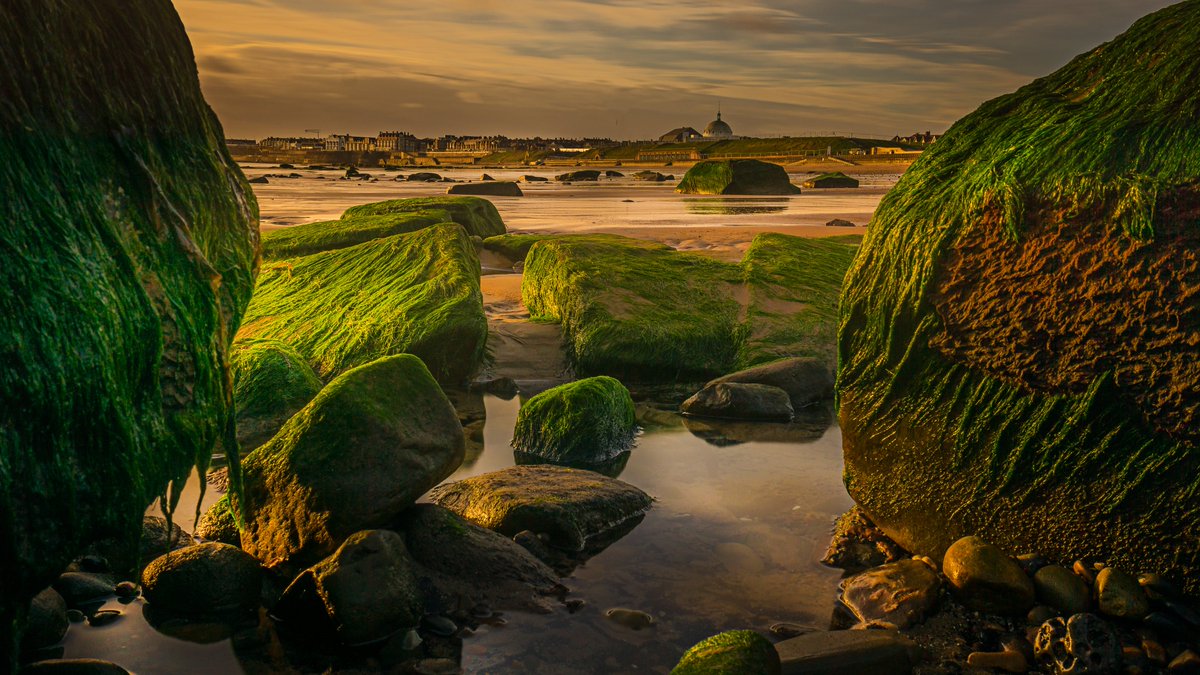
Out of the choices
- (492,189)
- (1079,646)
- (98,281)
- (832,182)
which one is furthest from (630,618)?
(832,182)

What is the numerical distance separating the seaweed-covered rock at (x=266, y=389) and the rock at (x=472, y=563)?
2325 mm

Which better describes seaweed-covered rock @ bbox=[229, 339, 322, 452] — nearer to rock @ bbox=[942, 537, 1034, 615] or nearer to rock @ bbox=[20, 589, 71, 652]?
rock @ bbox=[20, 589, 71, 652]

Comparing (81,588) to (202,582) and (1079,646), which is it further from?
(1079,646)

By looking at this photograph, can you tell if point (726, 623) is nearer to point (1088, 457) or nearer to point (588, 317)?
point (1088, 457)

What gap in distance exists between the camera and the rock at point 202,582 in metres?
4.05

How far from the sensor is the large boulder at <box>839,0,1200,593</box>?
13.1 ft

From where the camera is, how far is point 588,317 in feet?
27.4

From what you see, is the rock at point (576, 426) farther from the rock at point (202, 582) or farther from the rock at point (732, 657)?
the rock at point (732, 657)

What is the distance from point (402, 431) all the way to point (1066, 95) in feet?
11.9

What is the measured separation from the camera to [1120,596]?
3893mm

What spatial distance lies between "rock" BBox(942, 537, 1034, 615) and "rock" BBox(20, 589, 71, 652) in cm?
359

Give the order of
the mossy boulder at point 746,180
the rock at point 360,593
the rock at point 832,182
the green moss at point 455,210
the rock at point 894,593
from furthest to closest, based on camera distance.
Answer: the rock at point 832,182 < the mossy boulder at point 746,180 < the green moss at point 455,210 < the rock at point 894,593 < the rock at point 360,593

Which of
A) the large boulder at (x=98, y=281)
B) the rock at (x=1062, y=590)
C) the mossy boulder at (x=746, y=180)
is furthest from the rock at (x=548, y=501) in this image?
the mossy boulder at (x=746, y=180)

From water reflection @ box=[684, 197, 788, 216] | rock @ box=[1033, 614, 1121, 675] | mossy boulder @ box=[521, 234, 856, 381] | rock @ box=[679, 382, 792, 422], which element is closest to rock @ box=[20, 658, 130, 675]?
rock @ box=[1033, 614, 1121, 675]
